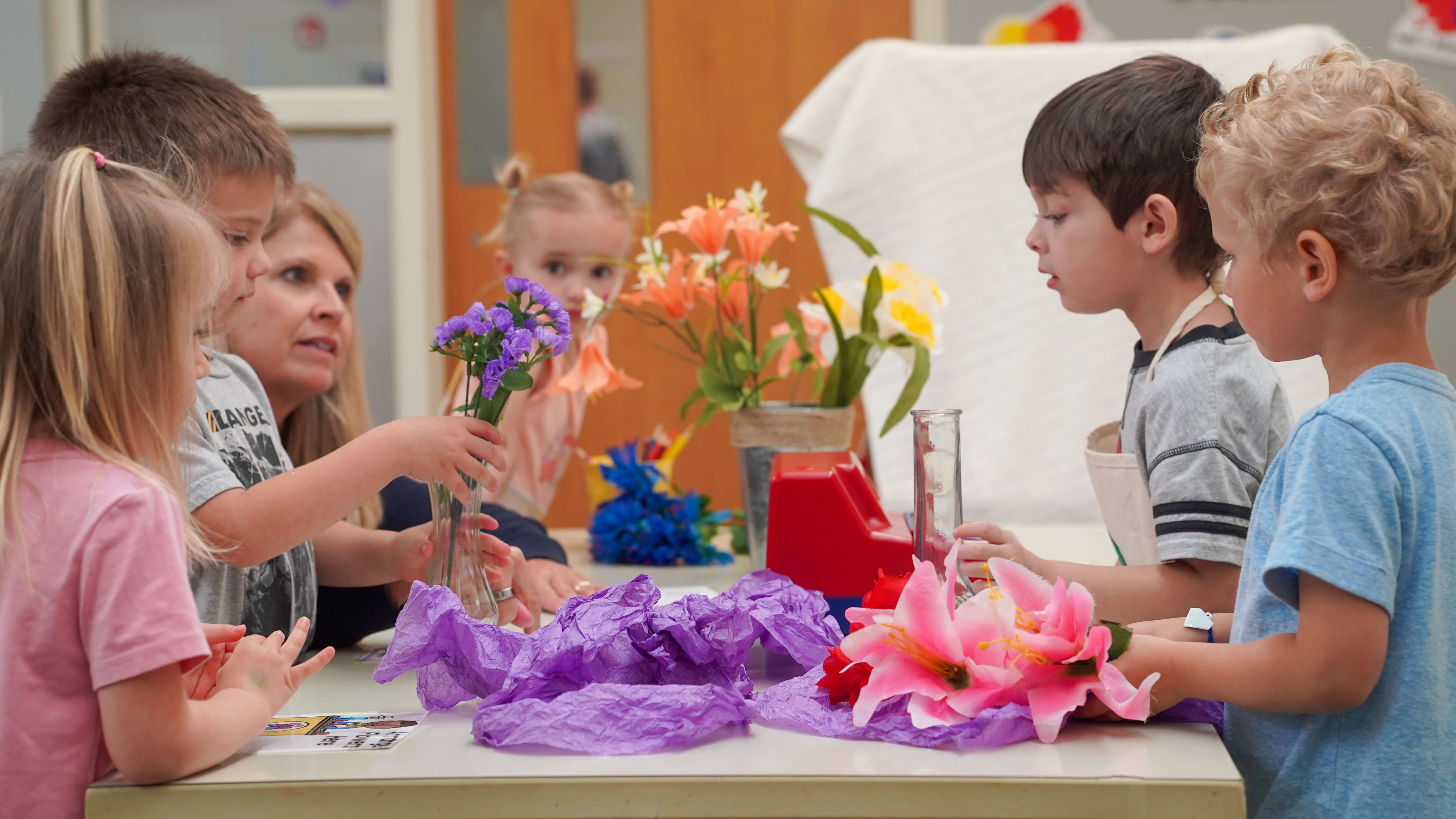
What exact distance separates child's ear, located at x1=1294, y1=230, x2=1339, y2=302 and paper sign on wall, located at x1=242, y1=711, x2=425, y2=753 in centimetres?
61

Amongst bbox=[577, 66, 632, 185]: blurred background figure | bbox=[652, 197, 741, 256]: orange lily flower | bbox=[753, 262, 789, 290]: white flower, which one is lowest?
bbox=[753, 262, 789, 290]: white flower

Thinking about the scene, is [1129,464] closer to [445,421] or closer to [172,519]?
[445,421]

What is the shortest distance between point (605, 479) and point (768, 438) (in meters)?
0.26

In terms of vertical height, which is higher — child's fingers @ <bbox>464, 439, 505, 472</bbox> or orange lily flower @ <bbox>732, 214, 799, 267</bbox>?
orange lily flower @ <bbox>732, 214, 799, 267</bbox>

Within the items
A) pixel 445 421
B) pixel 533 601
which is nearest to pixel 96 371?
pixel 445 421

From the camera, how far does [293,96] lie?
278cm

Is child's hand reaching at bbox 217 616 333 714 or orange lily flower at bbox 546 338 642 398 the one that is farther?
orange lily flower at bbox 546 338 642 398

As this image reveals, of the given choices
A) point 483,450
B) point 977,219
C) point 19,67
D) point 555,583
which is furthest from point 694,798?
point 19,67

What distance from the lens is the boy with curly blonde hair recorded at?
62cm

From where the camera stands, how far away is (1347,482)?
627 millimetres

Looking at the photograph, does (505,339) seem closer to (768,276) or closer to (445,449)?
(445,449)

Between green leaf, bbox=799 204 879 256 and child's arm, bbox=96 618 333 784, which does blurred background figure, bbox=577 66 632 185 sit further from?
child's arm, bbox=96 618 333 784

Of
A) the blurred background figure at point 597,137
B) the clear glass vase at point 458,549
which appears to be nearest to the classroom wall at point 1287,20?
the blurred background figure at point 597,137

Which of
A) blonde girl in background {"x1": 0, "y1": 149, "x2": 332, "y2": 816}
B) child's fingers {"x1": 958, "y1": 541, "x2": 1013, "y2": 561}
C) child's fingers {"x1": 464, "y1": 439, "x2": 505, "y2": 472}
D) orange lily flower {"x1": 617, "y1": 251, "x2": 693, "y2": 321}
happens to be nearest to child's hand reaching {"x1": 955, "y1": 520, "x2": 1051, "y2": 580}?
child's fingers {"x1": 958, "y1": 541, "x2": 1013, "y2": 561}
